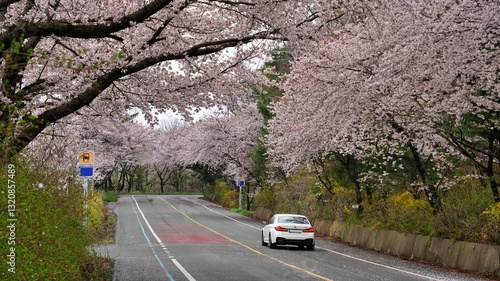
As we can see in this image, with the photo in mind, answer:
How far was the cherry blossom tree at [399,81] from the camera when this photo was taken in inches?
451

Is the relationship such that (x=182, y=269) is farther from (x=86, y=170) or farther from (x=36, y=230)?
(x=36, y=230)

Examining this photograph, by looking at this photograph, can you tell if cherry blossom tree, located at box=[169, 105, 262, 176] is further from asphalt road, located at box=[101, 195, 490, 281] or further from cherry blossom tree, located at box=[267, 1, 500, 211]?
cherry blossom tree, located at box=[267, 1, 500, 211]

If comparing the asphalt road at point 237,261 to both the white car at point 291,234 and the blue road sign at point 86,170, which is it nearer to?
the white car at point 291,234

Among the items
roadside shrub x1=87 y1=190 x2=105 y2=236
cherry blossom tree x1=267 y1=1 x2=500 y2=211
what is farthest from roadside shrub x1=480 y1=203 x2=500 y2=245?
roadside shrub x1=87 y1=190 x2=105 y2=236

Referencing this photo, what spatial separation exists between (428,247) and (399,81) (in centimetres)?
797

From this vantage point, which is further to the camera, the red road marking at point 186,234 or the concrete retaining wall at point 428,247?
the red road marking at point 186,234

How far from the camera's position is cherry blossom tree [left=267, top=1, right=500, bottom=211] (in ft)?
37.6

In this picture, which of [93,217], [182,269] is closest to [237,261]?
[182,269]

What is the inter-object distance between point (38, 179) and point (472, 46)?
8175 millimetres

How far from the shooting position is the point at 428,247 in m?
19.9

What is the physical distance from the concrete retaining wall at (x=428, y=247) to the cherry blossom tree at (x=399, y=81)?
5.21ft

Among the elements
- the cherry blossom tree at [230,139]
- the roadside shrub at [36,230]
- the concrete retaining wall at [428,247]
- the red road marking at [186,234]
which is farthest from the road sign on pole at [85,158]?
the cherry blossom tree at [230,139]

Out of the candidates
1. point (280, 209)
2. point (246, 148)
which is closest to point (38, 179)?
point (280, 209)

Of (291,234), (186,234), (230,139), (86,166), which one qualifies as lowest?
(186,234)
